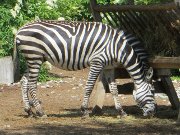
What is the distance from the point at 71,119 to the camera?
11062mm

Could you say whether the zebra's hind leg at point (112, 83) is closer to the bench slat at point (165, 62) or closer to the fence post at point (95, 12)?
the bench slat at point (165, 62)

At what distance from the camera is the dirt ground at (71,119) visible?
31.1ft

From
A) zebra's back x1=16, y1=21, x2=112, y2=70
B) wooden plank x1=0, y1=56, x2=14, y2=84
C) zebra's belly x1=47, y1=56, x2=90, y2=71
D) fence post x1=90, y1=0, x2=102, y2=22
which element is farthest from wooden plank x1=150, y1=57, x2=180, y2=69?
wooden plank x1=0, y1=56, x2=14, y2=84

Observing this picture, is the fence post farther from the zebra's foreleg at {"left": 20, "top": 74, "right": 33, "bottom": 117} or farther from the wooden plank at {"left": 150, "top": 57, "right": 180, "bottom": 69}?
the zebra's foreleg at {"left": 20, "top": 74, "right": 33, "bottom": 117}

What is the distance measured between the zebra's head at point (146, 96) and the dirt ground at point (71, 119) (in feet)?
0.58

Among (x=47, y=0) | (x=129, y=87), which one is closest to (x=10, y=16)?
(x=47, y=0)

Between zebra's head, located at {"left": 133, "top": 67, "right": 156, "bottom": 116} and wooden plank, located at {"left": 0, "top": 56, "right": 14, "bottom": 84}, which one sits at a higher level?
wooden plank, located at {"left": 0, "top": 56, "right": 14, "bottom": 84}

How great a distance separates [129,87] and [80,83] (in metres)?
5.17

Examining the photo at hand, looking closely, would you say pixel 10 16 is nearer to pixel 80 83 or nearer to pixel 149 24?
pixel 80 83

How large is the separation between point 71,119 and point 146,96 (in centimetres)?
149

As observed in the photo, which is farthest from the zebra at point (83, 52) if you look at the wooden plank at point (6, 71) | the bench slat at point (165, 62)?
the wooden plank at point (6, 71)

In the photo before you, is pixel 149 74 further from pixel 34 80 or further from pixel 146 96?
pixel 34 80

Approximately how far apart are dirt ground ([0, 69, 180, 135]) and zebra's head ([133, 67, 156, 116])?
0.18 m

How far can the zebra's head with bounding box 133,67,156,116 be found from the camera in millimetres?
11297
